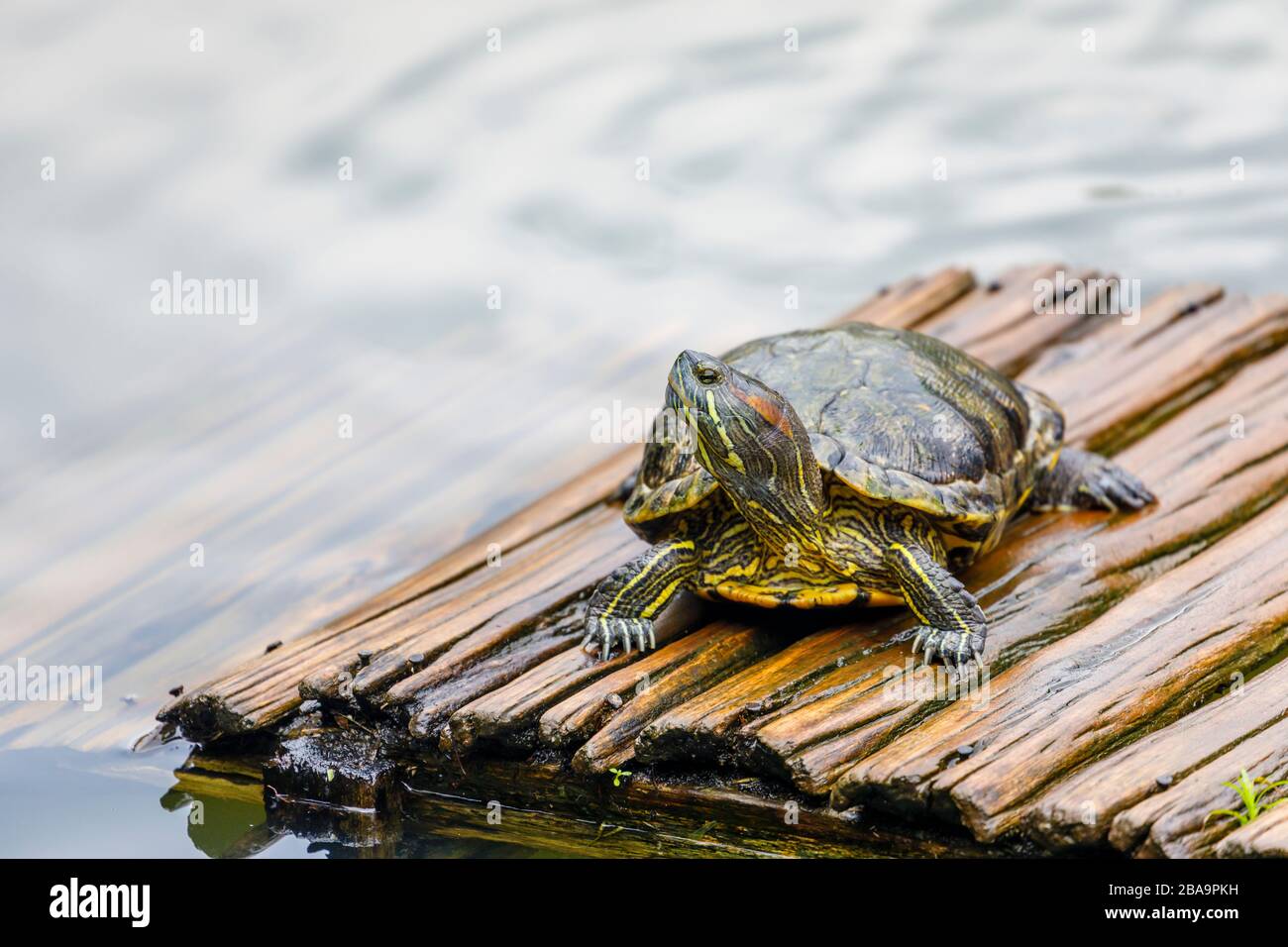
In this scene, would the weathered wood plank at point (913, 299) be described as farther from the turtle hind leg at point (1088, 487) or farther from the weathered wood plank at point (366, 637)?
the weathered wood plank at point (366, 637)

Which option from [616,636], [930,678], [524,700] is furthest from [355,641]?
[930,678]

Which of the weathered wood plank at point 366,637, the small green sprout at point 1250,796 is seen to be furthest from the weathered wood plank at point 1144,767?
the weathered wood plank at point 366,637

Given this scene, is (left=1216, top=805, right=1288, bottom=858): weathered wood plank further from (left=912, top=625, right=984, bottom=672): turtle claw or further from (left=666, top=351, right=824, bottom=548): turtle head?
(left=666, top=351, right=824, bottom=548): turtle head

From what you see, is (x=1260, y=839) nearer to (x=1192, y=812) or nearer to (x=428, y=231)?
(x=1192, y=812)
